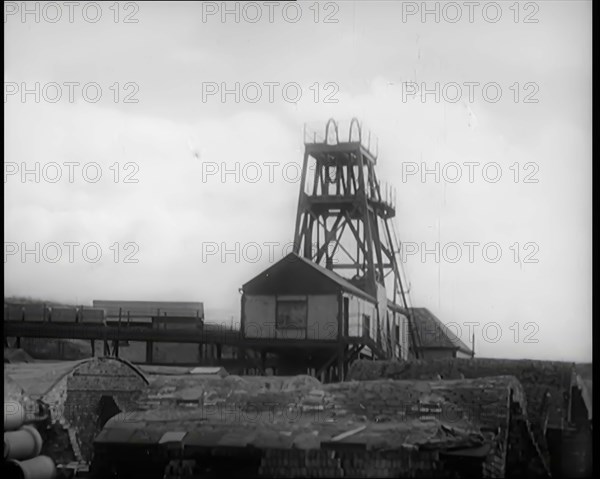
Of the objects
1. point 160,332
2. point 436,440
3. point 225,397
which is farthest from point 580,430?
point 160,332

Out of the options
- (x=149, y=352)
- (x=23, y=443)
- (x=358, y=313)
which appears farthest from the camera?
(x=149, y=352)

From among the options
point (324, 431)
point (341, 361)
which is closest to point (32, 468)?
point (324, 431)

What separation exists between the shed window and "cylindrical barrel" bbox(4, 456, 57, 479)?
40.8ft

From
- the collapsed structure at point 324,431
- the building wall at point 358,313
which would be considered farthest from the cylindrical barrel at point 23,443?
the building wall at point 358,313

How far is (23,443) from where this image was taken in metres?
13.4

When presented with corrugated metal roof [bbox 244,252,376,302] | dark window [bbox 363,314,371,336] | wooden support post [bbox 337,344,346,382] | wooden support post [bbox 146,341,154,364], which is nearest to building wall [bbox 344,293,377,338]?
dark window [bbox 363,314,371,336]

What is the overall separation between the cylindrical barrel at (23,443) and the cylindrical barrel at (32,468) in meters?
0.11

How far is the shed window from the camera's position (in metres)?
25.8

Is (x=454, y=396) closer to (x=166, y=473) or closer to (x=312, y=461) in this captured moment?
(x=312, y=461)

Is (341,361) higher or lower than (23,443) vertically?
higher

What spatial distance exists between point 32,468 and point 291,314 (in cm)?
1342

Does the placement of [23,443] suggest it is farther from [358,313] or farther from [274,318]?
[358,313]

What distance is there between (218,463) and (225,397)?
1966mm

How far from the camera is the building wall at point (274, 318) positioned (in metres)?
25.5
